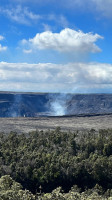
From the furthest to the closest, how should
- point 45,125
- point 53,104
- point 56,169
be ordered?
point 53,104 → point 45,125 → point 56,169

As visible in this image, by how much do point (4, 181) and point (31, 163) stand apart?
47.5 ft

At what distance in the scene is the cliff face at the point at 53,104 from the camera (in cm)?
13612

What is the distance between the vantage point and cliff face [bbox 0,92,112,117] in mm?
136125

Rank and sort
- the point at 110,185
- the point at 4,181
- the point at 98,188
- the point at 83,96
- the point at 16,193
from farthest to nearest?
1. the point at 83,96
2. the point at 110,185
3. the point at 98,188
4. the point at 4,181
5. the point at 16,193

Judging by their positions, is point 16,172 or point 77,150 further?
point 77,150

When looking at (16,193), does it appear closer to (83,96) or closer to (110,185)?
(110,185)

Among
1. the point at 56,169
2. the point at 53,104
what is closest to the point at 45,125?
the point at 56,169

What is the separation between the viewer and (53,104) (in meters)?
158

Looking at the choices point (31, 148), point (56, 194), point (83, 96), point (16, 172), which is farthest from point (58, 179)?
point (83, 96)

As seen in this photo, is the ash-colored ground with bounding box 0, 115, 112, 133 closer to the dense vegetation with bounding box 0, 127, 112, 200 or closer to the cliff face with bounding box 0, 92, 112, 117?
the dense vegetation with bounding box 0, 127, 112, 200

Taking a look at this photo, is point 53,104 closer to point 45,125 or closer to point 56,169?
point 45,125

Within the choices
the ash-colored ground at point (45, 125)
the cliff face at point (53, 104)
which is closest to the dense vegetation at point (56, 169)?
the ash-colored ground at point (45, 125)

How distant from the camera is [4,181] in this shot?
559 inches

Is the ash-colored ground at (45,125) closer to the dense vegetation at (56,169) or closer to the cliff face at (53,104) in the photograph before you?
the dense vegetation at (56,169)
